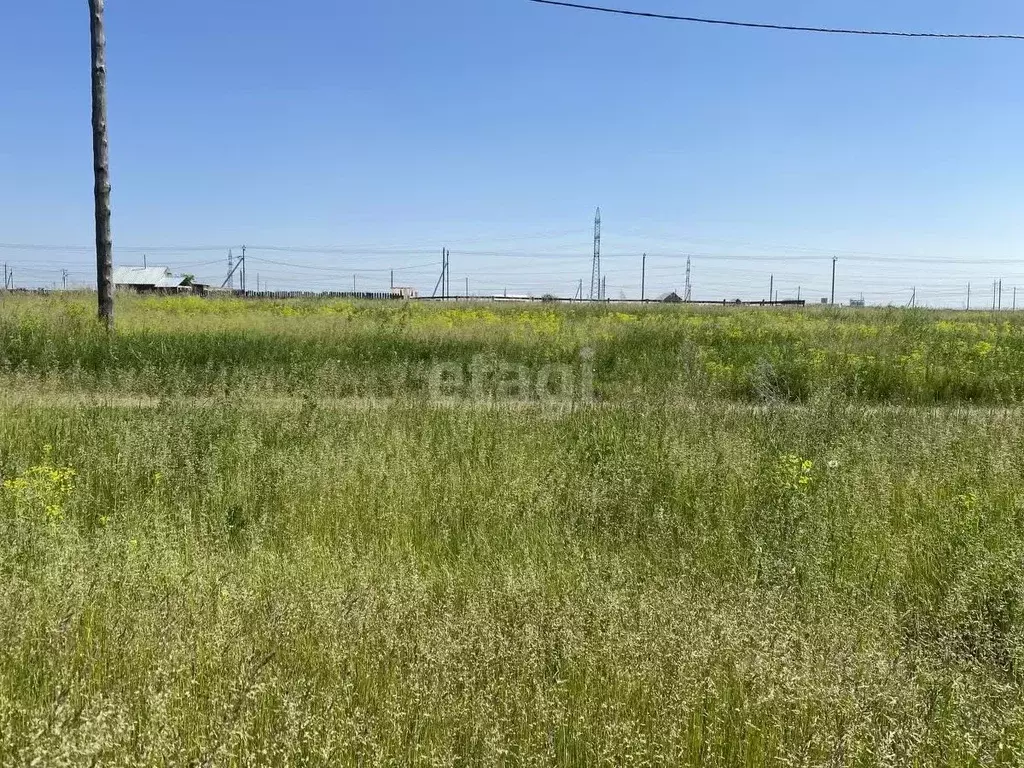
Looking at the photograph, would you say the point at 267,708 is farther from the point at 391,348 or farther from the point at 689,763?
the point at 391,348

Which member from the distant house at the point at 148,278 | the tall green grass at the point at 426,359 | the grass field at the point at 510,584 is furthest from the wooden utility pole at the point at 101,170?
the distant house at the point at 148,278

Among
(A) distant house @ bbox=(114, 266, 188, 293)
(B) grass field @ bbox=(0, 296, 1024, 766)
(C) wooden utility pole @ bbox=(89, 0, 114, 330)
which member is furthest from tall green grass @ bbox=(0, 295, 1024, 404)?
(A) distant house @ bbox=(114, 266, 188, 293)

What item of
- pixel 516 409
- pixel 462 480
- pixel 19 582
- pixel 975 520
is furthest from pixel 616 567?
pixel 516 409

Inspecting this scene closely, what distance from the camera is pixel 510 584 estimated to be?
3695 mm

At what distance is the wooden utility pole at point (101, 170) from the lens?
12906 mm

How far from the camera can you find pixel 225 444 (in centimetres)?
630

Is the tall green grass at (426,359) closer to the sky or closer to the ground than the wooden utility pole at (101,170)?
closer to the ground

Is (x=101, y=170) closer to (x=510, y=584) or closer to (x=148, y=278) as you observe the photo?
(x=510, y=584)

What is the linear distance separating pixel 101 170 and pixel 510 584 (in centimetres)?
1350

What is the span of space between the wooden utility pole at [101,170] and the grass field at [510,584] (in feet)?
19.4

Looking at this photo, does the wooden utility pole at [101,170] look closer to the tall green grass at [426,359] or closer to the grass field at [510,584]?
the tall green grass at [426,359]

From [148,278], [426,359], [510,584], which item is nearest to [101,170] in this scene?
[426,359]

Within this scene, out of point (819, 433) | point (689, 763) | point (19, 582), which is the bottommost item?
point (689, 763)

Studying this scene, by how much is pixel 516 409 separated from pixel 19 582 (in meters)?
5.98
